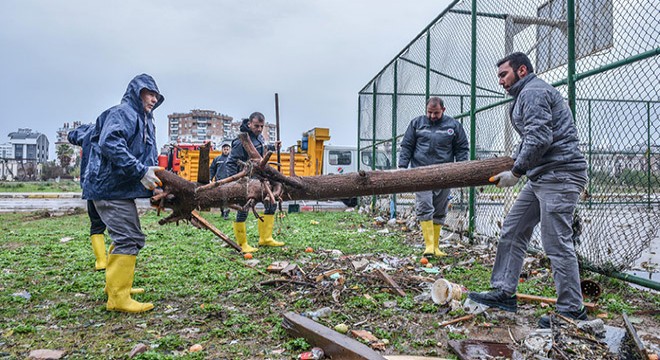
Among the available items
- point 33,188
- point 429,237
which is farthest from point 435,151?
point 33,188

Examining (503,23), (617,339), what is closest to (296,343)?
(617,339)

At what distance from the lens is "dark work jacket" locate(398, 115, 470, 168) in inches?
223

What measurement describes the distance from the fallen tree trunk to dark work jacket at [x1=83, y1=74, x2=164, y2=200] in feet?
0.74

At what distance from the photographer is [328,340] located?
2582 mm

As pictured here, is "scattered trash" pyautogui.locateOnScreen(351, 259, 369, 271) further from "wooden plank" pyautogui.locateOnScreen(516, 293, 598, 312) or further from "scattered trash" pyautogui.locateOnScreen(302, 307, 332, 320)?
"wooden plank" pyautogui.locateOnScreen(516, 293, 598, 312)

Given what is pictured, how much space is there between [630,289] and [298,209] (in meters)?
9.15

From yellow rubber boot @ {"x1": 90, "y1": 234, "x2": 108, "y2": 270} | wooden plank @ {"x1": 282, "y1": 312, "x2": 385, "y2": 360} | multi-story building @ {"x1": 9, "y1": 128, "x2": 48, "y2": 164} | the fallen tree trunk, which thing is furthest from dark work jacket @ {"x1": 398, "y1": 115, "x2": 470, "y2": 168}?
multi-story building @ {"x1": 9, "y1": 128, "x2": 48, "y2": 164}

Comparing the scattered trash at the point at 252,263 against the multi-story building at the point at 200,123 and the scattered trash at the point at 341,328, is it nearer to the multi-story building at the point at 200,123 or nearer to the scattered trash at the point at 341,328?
the scattered trash at the point at 341,328

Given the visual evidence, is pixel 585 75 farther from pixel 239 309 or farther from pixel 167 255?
pixel 167 255

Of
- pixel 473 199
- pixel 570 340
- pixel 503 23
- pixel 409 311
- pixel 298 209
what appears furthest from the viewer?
pixel 298 209

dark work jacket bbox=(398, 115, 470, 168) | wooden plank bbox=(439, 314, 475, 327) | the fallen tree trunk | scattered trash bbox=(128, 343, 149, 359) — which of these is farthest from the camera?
dark work jacket bbox=(398, 115, 470, 168)

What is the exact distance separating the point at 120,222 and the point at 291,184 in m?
1.35

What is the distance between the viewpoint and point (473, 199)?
613 centimetres

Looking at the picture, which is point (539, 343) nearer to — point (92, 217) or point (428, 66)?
point (92, 217)
